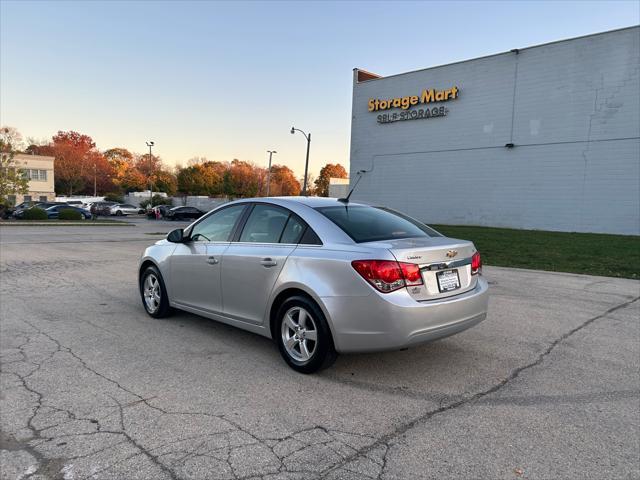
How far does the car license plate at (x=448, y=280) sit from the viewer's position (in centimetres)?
405

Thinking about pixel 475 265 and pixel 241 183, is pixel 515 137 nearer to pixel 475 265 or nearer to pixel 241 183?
pixel 475 265

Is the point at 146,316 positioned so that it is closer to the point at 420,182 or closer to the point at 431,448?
the point at 431,448

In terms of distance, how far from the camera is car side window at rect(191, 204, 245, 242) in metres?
5.24

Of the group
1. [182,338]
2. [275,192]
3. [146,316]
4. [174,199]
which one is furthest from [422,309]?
[275,192]

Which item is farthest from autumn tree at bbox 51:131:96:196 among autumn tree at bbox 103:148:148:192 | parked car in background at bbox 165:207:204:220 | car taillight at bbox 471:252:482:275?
car taillight at bbox 471:252:482:275

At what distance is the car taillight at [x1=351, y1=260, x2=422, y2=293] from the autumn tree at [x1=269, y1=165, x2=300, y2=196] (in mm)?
84883

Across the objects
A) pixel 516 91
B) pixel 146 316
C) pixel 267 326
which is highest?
pixel 516 91

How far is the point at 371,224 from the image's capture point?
454cm

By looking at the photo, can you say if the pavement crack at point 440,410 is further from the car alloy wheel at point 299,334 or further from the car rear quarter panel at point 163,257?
the car rear quarter panel at point 163,257

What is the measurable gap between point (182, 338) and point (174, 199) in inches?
2574

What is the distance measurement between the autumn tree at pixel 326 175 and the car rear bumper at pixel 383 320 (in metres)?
90.7

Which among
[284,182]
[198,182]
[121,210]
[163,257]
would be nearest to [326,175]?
[284,182]

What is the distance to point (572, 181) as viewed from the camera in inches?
939

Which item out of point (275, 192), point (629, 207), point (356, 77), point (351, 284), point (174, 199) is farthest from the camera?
point (275, 192)
